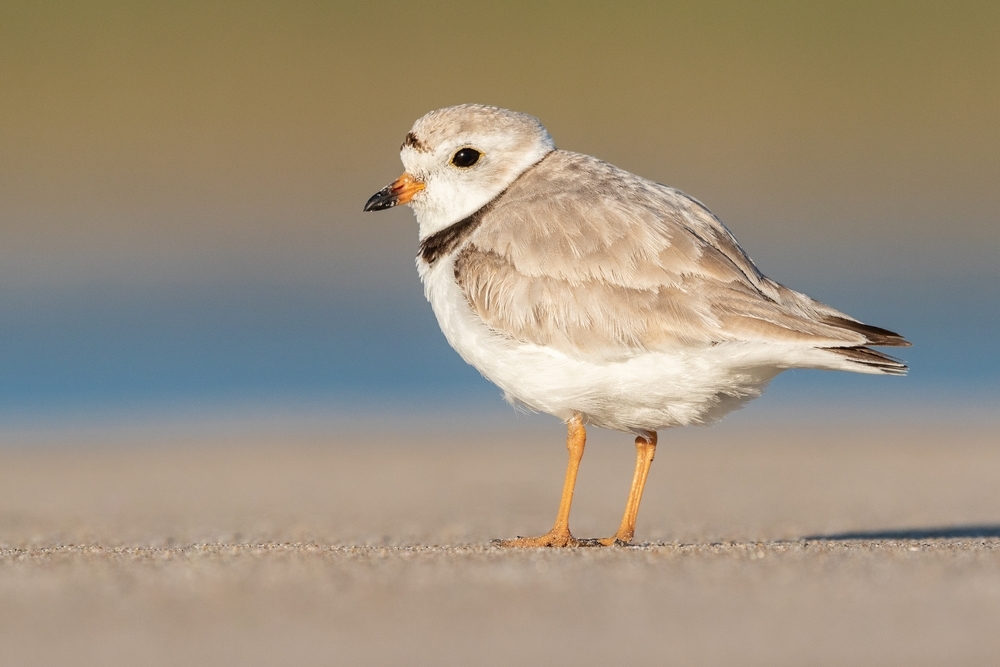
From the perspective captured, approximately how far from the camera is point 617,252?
601cm

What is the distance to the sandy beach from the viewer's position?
4.02 m

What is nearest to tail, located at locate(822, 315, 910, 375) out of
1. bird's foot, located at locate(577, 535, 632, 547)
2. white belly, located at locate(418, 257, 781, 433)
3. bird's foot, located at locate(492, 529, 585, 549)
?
white belly, located at locate(418, 257, 781, 433)

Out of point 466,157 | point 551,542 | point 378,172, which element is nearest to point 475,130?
point 466,157

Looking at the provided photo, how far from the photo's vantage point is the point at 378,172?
23406 millimetres

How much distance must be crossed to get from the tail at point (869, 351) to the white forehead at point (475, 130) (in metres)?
1.84

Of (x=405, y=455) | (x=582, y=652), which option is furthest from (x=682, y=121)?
(x=582, y=652)

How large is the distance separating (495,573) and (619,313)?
1.40 m

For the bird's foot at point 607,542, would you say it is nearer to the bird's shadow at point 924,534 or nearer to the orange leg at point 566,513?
the orange leg at point 566,513

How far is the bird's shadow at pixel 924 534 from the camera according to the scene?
22.5 feet

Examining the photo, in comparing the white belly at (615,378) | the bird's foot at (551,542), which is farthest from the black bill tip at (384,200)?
the bird's foot at (551,542)

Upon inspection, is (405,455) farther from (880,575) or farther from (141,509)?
(880,575)

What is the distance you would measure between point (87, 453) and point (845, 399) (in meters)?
8.19

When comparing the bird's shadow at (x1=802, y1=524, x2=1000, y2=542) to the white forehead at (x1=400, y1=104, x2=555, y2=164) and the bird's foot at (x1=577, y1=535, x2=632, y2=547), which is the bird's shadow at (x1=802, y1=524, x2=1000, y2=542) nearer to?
the bird's foot at (x1=577, y1=535, x2=632, y2=547)

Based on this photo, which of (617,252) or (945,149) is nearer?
(617,252)
